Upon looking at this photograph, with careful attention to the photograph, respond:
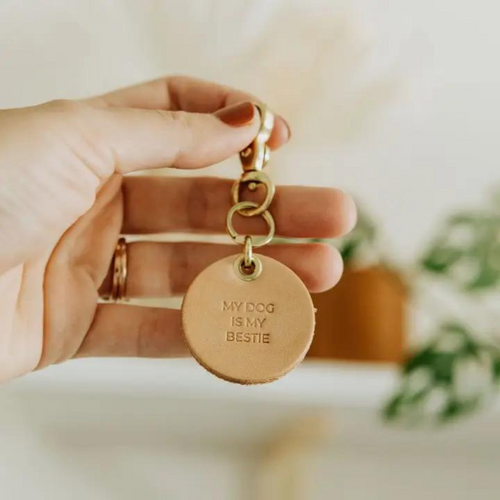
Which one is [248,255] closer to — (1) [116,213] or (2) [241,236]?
(2) [241,236]

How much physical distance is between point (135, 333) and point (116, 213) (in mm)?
160

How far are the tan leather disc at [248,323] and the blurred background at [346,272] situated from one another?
0.45 meters

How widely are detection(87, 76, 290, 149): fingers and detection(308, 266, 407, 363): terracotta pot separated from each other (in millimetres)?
481

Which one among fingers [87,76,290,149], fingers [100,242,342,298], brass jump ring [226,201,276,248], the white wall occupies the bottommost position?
A: fingers [100,242,342,298]

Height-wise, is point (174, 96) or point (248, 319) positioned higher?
point (174, 96)

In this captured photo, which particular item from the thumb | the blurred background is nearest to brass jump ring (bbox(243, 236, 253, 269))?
the thumb

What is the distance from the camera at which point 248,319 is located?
0.66m

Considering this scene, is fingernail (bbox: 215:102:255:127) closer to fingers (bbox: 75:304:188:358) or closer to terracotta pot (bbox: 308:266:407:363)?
fingers (bbox: 75:304:188:358)

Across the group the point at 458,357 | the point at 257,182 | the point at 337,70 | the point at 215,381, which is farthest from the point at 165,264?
the point at 337,70

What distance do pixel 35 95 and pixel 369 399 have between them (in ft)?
2.90

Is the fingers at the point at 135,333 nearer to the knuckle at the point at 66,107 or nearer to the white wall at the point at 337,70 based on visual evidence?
the knuckle at the point at 66,107

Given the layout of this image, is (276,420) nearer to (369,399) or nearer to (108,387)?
(369,399)

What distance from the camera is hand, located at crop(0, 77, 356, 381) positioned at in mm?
627

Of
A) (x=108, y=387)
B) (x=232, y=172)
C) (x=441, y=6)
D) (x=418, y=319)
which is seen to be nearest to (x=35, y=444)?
(x=108, y=387)
